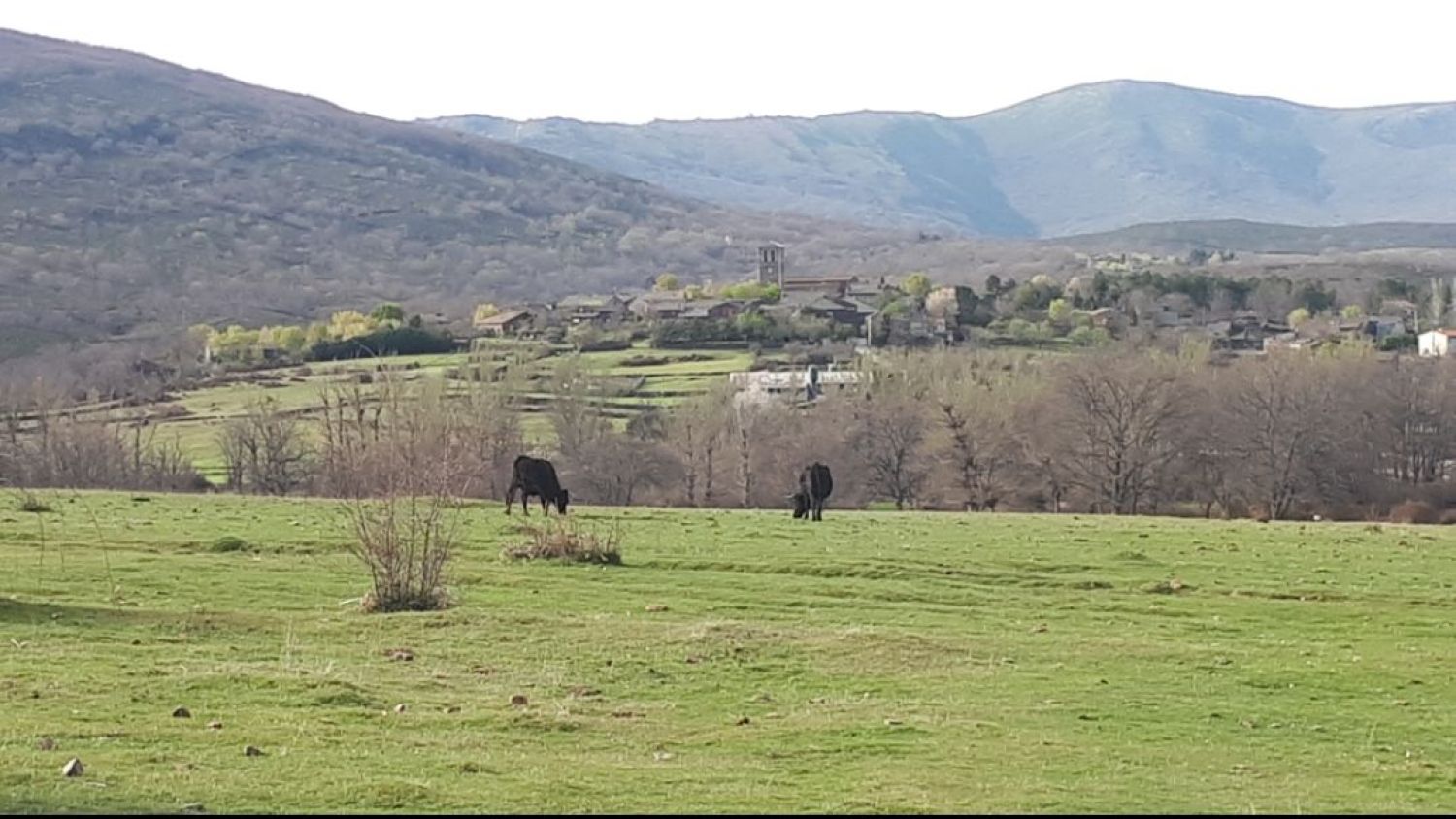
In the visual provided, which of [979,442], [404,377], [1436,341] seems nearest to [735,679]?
[979,442]

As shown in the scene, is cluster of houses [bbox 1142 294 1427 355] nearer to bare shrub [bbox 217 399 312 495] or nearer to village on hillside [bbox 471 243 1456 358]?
village on hillside [bbox 471 243 1456 358]

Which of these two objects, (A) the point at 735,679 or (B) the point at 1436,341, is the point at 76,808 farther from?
(B) the point at 1436,341

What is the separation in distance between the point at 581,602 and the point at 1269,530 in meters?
22.0

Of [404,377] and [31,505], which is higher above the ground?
[31,505]

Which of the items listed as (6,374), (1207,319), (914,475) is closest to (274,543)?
(914,475)

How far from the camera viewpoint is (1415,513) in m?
68.2

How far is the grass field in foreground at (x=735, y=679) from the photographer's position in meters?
13.0

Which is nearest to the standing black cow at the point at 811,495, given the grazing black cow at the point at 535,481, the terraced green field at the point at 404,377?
the grazing black cow at the point at 535,481

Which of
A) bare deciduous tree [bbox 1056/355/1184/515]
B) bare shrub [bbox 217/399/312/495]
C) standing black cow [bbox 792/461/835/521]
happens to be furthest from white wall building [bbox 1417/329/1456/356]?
standing black cow [bbox 792/461/835/521]

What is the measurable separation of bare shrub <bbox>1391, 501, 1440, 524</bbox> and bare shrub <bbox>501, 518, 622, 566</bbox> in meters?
42.4

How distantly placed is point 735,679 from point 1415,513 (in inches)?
2199

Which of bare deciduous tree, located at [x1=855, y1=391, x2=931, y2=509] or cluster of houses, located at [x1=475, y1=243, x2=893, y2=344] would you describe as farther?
cluster of houses, located at [x1=475, y1=243, x2=893, y2=344]

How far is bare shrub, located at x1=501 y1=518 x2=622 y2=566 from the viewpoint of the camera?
1212 inches

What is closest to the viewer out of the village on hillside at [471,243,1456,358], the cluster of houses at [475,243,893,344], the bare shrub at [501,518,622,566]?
the bare shrub at [501,518,622,566]
